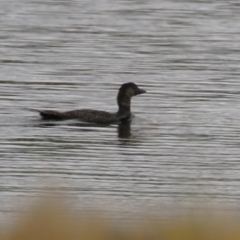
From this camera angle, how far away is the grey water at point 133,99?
11484 mm

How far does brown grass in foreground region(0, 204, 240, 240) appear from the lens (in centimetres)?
529

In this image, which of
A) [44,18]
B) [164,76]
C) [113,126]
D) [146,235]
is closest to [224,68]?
[164,76]

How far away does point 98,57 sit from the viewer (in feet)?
70.4

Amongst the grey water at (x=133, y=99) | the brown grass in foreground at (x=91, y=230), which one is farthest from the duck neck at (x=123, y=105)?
the brown grass in foreground at (x=91, y=230)

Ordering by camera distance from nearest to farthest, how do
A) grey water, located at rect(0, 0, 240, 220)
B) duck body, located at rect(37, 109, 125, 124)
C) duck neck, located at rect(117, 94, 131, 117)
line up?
grey water, located at rect(0, 0, 240, 220) → duck body, located at rect(37, 109, 125, 124) → duck neck, located at rect(117, 94, 131, 117)

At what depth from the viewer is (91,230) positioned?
5.33 meters

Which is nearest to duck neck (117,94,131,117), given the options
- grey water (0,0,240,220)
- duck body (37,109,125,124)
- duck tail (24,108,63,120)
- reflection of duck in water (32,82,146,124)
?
reflection of duck in water (32,82,146,124)

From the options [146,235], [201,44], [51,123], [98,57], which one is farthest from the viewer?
[201,44]

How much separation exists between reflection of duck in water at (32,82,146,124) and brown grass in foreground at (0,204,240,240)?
10.1 m

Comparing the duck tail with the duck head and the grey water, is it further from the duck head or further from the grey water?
the duck head

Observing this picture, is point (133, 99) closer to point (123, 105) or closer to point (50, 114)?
point (123, 105)

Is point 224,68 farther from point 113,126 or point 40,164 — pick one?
point 40,164

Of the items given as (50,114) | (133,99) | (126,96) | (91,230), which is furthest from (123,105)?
(91,230)

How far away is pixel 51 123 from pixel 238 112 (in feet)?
9.31
